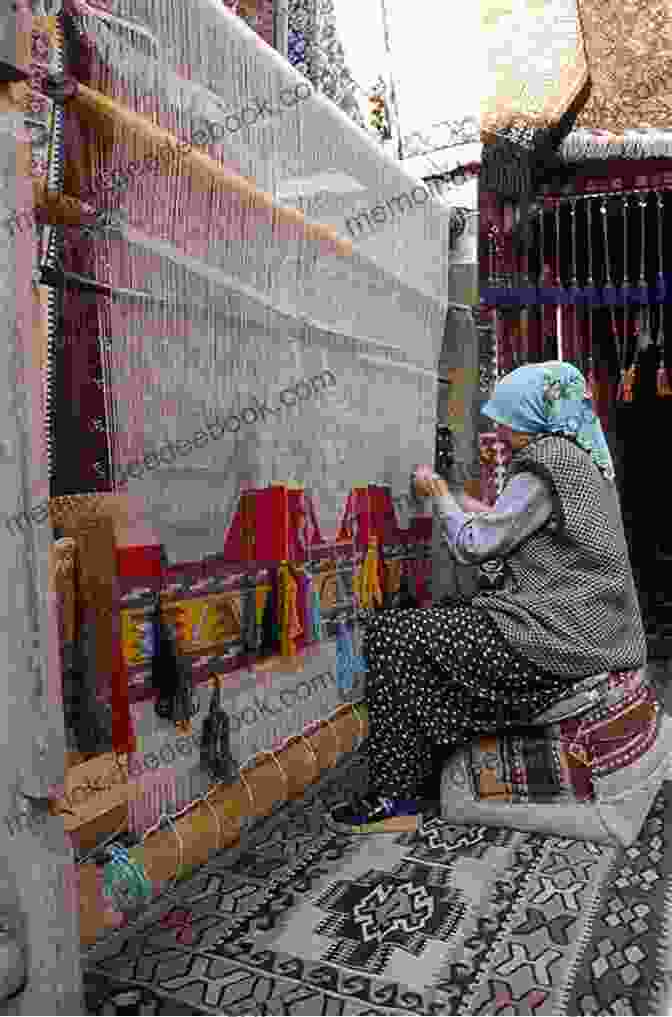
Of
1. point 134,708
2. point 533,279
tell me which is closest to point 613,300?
point 533,279

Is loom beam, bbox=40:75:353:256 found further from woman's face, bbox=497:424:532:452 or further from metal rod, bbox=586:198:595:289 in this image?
metal rod, bbox=586:198:595:289

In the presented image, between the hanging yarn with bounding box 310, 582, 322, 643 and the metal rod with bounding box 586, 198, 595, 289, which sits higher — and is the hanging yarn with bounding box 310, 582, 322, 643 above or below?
below

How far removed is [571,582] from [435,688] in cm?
49

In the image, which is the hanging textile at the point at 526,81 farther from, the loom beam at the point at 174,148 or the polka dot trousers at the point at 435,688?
the polka dot trousers at the point at 435,688

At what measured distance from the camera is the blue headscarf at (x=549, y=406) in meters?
2.49

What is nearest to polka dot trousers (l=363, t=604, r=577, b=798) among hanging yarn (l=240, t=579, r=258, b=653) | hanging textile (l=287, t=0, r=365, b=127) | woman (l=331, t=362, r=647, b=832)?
woman (l=331, t=362, r=647, b=832)

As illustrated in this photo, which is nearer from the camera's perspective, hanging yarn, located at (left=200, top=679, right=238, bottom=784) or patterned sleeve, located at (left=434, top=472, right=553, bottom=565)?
hanging yarn, located at (left=200, top=679, right=238, bottom=784)

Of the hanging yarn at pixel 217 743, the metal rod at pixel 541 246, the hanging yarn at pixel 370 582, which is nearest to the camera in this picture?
the hanging yarn at pixel 217 743

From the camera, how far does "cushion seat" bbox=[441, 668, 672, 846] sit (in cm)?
233

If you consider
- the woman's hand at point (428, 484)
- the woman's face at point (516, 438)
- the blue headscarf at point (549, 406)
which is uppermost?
the blue headscarf at point (549, 406)

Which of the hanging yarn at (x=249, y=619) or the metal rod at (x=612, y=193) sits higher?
the metal rod at (x=612, y=193)

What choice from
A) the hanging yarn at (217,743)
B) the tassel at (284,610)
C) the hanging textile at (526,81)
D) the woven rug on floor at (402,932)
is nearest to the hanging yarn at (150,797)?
the hanging yarn at (217,743)

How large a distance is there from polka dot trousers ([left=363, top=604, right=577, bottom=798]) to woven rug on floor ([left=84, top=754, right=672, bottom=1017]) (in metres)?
0.23

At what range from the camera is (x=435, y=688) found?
2447mm
